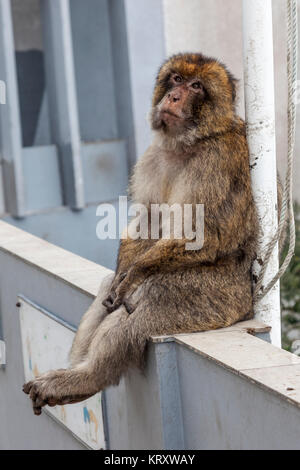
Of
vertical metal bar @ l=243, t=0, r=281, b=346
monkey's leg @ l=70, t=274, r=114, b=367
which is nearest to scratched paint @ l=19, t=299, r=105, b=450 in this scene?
monkey's leg @ l=70, t=274, r=114, b=367

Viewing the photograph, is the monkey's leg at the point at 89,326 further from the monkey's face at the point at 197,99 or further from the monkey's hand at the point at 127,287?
the monkey's face at the point at 197,99

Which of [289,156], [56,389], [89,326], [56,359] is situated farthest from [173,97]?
[56,359]

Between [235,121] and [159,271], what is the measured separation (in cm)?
64

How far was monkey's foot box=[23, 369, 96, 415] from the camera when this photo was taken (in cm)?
316

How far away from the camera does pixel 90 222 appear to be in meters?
8.45

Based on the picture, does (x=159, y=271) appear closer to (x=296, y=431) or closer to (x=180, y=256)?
(x=180, y=256)

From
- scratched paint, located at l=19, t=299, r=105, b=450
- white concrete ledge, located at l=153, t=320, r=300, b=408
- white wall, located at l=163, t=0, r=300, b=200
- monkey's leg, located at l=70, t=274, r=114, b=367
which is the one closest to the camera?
white concrete ledge, located at l=153, t=320, r=300, b=408

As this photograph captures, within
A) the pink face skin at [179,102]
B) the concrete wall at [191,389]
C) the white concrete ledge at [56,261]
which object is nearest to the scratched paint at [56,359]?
the concrete wall at [191,389]

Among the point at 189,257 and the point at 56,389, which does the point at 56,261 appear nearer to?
the point at 56,389

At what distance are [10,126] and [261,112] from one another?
511 centimetres

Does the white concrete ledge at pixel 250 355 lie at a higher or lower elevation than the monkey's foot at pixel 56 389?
higher

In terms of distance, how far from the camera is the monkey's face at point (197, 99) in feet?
10.3

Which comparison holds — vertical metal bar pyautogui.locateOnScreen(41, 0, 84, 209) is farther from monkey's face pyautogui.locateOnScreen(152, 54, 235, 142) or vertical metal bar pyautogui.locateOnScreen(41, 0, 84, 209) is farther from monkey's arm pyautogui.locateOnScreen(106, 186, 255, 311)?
monkey's arm pyautogui.locateOnScreen(106, 186, 255, 311)

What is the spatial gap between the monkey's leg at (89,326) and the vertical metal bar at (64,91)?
4.92 meters
